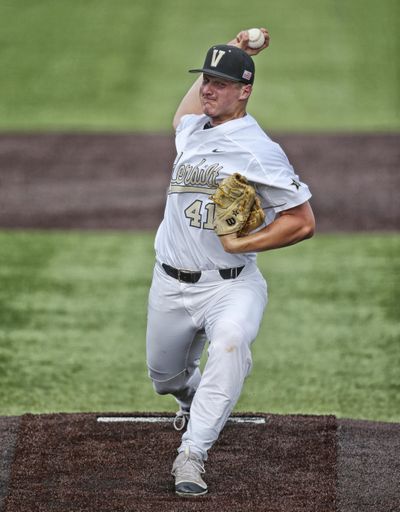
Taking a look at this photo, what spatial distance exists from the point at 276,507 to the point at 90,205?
23.4 ft

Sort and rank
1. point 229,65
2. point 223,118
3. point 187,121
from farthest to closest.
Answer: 1. point 187,121
2. point 223,118
3. point 229,65

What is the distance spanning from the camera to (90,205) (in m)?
11.9

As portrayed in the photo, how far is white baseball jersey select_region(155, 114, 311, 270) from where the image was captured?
18.1 ft

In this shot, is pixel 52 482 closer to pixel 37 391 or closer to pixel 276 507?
pixel 276 507

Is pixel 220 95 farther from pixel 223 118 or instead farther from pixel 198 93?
pixel 198 93

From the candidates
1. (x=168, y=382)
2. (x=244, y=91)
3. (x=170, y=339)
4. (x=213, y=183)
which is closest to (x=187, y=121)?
(x=244, y=91)

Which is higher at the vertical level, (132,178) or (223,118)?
(223,118)

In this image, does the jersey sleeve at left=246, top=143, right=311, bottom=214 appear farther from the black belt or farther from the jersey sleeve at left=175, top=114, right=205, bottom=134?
the jersey sleeve at left=175, top=114, right=205, bottom=134

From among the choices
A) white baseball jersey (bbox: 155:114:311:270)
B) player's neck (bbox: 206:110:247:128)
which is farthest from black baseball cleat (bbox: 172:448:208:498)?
player's neck (bbox: 206:110:247:128)

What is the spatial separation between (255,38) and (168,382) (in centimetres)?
195

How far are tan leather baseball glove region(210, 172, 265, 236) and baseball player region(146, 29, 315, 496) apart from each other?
27 mm

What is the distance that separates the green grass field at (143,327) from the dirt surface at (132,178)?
50 centimetres

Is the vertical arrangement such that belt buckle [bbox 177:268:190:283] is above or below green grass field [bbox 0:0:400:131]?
above

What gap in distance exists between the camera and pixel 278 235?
542 cm
